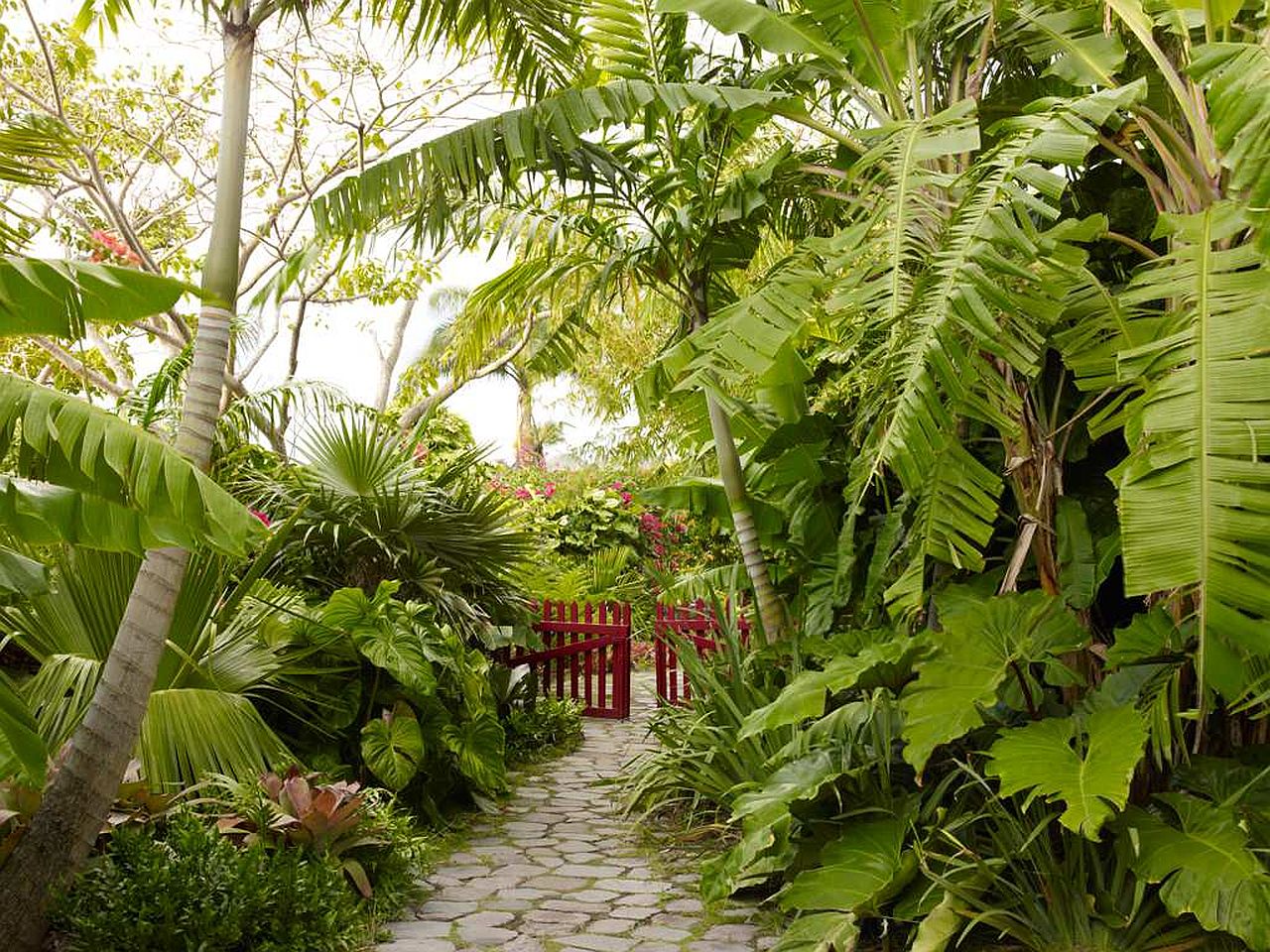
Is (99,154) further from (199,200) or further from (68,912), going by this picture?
(68,912)

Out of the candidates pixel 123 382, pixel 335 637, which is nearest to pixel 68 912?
pixel 335 637

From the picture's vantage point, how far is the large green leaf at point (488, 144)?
5.23 metres

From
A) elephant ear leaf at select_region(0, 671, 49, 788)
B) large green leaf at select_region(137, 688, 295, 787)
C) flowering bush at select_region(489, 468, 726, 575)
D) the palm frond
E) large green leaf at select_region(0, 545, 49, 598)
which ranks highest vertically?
the palm frond

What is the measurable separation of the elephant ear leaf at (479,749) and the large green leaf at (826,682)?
7.44 ft

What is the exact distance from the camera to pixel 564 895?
5.12 m

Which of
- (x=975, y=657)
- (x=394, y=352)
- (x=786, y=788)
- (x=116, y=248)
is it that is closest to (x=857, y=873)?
(x=786, y=788)

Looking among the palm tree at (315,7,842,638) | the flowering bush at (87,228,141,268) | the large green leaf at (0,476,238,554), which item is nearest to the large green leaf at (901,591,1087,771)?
the palm tree at (315,7,842,638)

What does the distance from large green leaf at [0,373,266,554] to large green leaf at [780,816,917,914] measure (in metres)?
2.40

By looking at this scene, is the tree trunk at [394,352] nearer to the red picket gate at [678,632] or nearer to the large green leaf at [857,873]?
the red picket gate at [678,632]

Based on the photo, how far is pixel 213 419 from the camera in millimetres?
4496

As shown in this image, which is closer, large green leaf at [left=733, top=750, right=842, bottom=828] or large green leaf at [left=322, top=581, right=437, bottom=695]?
large green leaf at [left=733, top=750, right=842, bottom=828]

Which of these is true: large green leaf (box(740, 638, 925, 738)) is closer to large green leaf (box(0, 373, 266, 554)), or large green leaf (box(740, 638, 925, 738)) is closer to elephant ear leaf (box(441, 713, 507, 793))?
large green leaf (box(0, 373, 266, 554))

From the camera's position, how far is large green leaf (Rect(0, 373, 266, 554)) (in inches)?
136

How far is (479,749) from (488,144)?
325 cm
